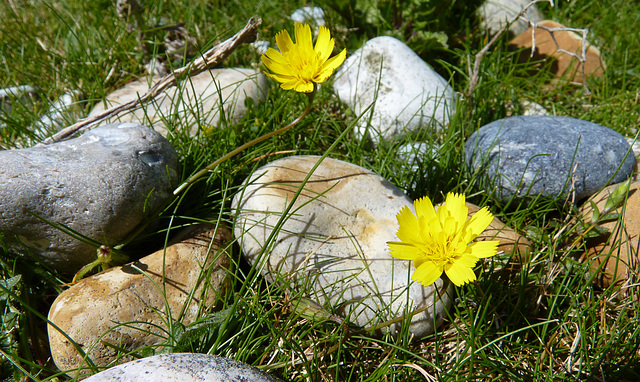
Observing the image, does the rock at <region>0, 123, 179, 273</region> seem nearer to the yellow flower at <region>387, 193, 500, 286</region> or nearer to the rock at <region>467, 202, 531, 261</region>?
the yellow flower at <region>387, 193, 500, 286</region>

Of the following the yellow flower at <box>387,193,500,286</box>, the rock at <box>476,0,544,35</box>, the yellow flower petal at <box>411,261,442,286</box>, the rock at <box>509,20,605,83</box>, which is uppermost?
the rock at <box>476,0,544,35</box>

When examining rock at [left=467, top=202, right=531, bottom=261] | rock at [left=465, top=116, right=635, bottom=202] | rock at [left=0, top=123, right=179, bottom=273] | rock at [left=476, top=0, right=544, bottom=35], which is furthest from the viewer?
rock at [left=476, top=0, right=544, bottom=35]

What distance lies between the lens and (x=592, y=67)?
345 centimetres

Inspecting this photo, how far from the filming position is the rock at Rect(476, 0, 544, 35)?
379cm

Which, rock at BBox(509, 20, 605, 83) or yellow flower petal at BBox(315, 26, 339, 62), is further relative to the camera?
rock at BBox(509, 20, 605, 83)

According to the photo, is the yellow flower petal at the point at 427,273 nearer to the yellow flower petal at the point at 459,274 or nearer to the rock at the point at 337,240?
the yellow flower petal at the point at 459,274

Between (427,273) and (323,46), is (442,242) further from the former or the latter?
(323,46)

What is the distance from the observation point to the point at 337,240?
84.4 inches

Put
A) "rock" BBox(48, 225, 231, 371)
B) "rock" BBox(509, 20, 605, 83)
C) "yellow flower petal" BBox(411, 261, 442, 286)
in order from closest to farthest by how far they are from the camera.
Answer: "yellow flower petal" BBox(411, 261, 442, 286) < "rock" BBox(48, 225, 231, 371) < "rock" BBox(509, 20, 605, 83)

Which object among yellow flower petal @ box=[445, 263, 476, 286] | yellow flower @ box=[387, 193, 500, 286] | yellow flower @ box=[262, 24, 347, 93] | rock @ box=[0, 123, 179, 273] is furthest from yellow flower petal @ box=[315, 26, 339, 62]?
yellow flower petal @ box=[445, 263, 476, 286]

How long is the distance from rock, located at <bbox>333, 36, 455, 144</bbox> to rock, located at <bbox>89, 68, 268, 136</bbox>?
0.61 m

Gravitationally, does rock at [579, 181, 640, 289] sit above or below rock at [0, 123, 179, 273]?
below

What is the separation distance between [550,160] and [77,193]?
2288mm

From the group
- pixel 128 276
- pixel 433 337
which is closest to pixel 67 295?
pixel 128 276
